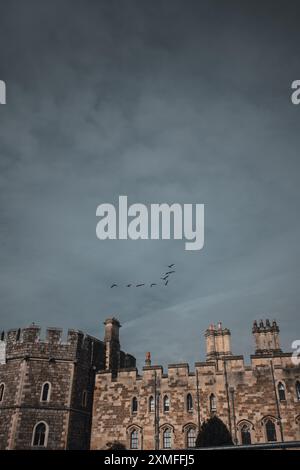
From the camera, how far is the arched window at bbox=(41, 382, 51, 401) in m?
27.8

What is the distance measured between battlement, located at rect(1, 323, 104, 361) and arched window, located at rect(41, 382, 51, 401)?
77.5 inches

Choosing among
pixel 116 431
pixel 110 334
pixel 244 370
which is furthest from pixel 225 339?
pixel 116 431

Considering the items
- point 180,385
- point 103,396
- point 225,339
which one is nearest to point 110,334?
point 103,396

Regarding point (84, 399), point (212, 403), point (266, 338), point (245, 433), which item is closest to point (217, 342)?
point (266, 338)

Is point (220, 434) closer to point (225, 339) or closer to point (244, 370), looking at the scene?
point (244, 370)

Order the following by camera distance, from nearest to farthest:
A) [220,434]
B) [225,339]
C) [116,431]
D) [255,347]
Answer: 1. [220,434]
2. [116,431]
3. [255,347]
4. [225,339]

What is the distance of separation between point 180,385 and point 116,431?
5655 mm

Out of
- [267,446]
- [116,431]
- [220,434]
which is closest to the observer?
[267,446]

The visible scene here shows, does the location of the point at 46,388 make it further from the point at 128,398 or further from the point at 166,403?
the point at 166,403

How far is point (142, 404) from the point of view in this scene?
94.6 feet

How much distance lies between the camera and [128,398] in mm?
29266
